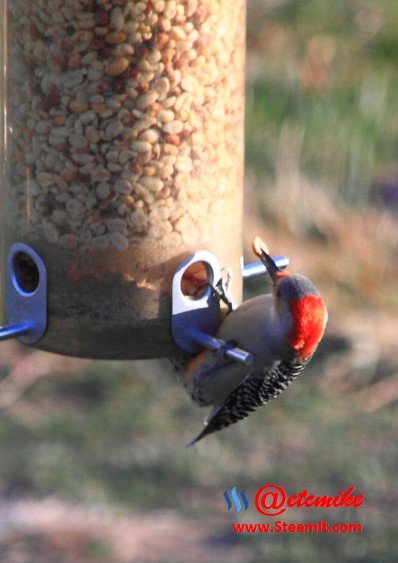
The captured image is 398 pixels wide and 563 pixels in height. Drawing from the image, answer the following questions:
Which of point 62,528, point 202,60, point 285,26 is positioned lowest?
point 62,528

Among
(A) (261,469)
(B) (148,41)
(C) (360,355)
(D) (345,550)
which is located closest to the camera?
(B) (148,41)

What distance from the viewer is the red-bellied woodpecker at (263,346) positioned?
4.30 meters

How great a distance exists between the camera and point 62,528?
7.71 metres

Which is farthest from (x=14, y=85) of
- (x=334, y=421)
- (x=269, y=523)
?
(x=334, y=421)

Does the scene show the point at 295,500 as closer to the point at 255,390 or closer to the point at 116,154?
the point at 255,390

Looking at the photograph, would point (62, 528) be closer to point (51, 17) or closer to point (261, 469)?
point (261, 469)

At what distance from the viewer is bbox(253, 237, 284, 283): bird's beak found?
14.7 ft

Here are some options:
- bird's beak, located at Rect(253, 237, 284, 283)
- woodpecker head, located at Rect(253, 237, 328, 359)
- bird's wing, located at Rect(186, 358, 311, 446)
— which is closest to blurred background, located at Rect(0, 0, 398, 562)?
bird's wing, located at Rect(186, 358, 311, 446)

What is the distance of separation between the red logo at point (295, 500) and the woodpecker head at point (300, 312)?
325 cm

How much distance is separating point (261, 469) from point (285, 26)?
2.79 metres

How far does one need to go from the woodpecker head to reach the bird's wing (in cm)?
11

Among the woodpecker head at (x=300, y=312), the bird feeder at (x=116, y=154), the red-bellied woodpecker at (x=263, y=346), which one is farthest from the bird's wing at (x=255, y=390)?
the bird feeder at (x=116, y=154)

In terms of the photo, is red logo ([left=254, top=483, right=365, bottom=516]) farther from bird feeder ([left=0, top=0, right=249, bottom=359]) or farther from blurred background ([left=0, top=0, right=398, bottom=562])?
bird feeder ([left=0, top=0, right=249, bottom=359])

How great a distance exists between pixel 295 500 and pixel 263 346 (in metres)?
3.27
